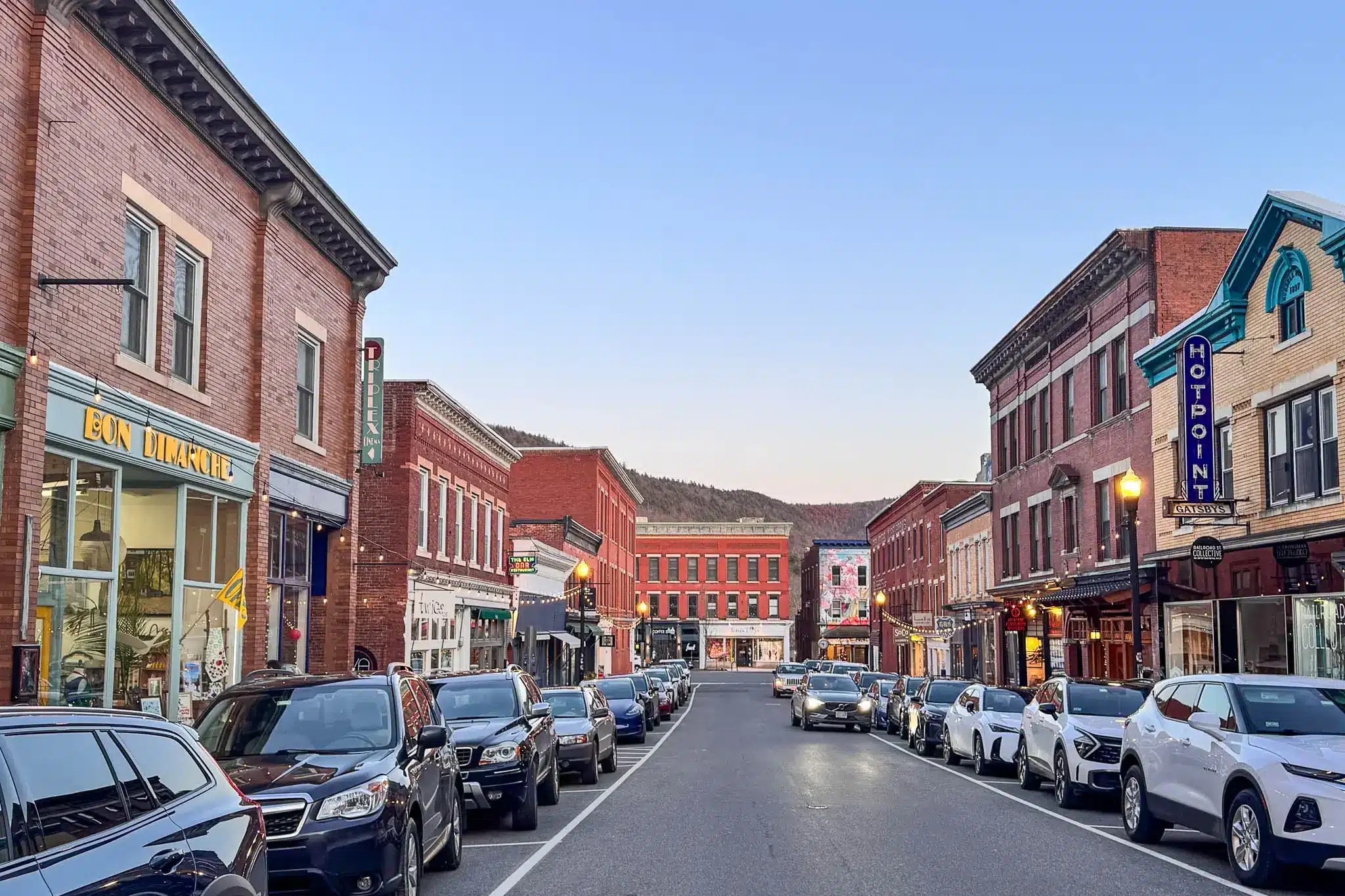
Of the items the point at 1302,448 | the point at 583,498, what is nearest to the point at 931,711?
the point at 1302,448

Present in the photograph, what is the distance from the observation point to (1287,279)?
24.1 meters

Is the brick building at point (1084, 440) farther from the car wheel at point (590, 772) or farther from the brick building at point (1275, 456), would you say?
the car wheel at point (590, 772)

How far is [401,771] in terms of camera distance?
391 inches

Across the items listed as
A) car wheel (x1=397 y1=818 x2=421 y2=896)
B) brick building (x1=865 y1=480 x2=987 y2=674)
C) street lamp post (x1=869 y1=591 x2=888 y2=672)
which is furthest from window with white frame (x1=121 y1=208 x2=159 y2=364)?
street lamp post (x1=869 y1=591 x2=888 y2=672)

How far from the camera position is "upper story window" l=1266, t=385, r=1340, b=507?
22531 mm

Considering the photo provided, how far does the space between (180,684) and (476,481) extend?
25.2 m

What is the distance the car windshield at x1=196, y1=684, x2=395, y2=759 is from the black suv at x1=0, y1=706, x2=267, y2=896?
3836mm

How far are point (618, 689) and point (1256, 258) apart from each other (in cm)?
1690

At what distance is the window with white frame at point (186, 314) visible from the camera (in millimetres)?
18484

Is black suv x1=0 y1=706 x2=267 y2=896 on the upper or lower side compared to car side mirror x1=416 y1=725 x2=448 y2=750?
upper

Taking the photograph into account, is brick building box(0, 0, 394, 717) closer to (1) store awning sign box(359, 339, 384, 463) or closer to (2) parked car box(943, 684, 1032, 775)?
(1) store awning sign box(359, 339, 384, 463)

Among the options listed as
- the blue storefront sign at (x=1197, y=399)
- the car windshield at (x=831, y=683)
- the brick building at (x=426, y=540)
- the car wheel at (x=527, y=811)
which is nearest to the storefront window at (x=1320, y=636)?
the blue storefront sign at (x=1197, y=399)

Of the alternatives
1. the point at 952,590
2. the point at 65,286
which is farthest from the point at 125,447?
the point at 952,590

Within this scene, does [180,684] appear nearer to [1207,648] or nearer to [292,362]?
[292,362]
